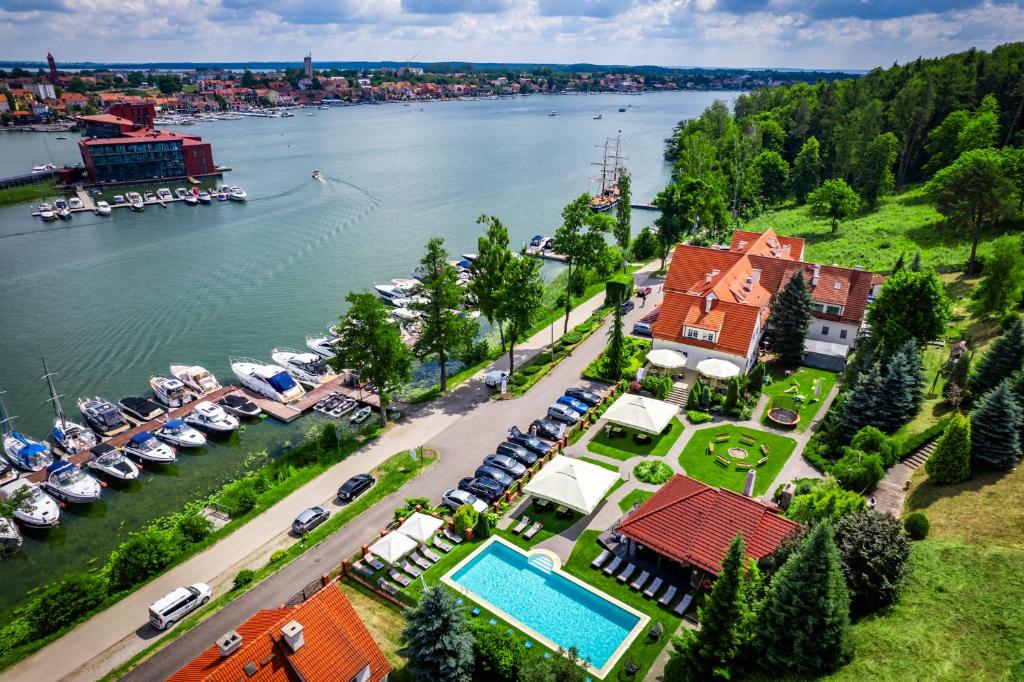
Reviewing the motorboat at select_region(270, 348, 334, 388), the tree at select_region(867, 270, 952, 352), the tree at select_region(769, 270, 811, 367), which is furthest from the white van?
the tree at select_region(867, 270, 952, 352)

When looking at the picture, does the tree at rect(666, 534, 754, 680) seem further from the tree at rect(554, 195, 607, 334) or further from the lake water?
the tree at rect(554, 195, 607, 334)

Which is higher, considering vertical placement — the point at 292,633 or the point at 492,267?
the point at 492,267

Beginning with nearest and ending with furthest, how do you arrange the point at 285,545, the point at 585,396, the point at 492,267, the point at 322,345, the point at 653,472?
the point at 285,545 < the point at 653,472 < the point at 585,396 < the point at 492,267 < the point at 322,345

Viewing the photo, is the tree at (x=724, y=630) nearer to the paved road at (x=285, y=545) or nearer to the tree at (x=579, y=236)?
the paved road at (x=285, y=545)

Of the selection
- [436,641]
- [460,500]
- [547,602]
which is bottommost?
[547,602]

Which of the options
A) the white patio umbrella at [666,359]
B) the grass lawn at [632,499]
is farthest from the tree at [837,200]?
the grass lawn at [632,499]

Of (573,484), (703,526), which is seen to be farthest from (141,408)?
(703,526)

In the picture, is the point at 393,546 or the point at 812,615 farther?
the point at 393,546

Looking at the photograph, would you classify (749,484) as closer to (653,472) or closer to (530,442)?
(653,472)
